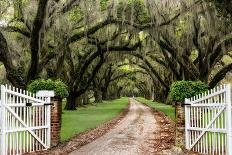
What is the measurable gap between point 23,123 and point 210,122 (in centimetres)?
486

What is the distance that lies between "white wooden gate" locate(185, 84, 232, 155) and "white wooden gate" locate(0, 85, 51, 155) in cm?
411

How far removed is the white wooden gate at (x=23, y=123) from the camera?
1071 centimetres

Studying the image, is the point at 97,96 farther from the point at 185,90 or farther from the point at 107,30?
the point at 185,90

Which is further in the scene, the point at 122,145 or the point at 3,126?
the point at 122,145

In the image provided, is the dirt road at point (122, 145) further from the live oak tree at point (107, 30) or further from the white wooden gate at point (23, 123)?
Result: the live oak tree at point (107, 30)

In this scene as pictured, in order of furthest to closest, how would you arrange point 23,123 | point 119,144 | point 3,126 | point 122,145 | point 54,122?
point 119,144
point 122,145
point 54,122
point 23,123
point 3,126

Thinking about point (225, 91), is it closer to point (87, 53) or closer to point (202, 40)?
point (202, 40)

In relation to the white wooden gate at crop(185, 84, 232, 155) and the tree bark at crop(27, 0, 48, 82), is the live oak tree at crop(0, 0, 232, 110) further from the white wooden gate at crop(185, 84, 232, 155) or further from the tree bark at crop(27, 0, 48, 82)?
the white wooden gate at crop(185, 84, 232, 155)

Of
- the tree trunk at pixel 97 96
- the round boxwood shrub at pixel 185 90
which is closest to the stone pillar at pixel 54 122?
the round boxwood shrub at pixel 185 90

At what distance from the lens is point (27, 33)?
26266mm

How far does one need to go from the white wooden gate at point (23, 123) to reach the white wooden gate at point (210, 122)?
411 cm

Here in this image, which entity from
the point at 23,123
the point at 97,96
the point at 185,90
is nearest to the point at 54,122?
the point at 23,123

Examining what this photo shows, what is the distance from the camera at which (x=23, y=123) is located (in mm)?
11539

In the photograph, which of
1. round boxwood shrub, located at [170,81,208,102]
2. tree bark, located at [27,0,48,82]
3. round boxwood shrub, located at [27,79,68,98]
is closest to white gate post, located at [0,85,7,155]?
round boxwood shrub, located at [27,79,68,98]
